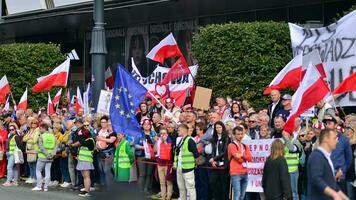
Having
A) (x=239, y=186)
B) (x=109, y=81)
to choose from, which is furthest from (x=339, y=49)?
(x=109, y=81)

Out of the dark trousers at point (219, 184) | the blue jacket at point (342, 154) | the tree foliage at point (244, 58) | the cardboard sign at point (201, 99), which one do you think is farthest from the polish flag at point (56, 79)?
the blue jacket at point (342, 154)

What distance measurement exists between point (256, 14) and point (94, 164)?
9.38 metres

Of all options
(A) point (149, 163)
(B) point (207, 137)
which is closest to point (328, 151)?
(B) point (207, 137)

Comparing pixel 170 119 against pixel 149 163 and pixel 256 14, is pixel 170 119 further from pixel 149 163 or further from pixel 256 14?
pixel 256 14

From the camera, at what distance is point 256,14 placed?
25.7 m

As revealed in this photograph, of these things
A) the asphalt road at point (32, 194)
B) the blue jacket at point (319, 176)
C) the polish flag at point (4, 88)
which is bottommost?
the asphalt road at point (32, 194)

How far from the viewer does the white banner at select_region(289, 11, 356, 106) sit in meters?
14.8

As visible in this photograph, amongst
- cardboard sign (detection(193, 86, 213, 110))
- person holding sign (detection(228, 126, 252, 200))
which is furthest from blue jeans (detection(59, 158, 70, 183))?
person holding sign (detection(228, 126, 252, 200))

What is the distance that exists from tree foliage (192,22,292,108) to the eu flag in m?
3.86

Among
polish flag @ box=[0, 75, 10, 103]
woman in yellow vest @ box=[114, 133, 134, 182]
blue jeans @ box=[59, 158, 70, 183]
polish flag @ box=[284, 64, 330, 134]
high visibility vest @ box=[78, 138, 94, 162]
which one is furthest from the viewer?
polish flag @ box=[0, 75, 10, 103]

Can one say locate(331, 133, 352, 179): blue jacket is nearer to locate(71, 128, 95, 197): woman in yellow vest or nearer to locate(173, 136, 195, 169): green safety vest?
locate(173, 136, 195, 169): green safety vest

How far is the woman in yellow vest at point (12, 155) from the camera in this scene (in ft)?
68.0

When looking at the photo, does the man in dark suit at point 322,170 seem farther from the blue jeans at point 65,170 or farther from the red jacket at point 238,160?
the blue jeans at point 65,170

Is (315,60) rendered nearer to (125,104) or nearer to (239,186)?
(239,186)
